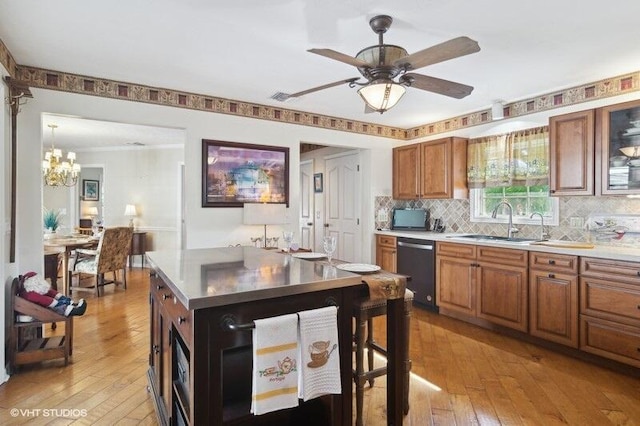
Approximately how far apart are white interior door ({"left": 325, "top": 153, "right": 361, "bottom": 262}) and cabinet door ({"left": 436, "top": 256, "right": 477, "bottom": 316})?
1.39m

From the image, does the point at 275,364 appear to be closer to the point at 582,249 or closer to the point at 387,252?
the point at 582,249

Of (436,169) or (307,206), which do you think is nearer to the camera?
(436,169)

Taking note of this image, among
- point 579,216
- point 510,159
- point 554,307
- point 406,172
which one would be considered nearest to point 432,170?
point 406,172

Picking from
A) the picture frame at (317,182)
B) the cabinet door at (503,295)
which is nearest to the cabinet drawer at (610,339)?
the cabinet door at (503,295)

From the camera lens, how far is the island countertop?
130 cm

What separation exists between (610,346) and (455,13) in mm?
2749

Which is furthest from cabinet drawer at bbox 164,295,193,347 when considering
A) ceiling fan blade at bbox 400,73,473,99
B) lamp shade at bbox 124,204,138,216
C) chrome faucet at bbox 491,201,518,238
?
lamp shade at bbox 124,204,138,216

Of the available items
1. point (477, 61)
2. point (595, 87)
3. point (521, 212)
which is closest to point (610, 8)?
point (477, 61)

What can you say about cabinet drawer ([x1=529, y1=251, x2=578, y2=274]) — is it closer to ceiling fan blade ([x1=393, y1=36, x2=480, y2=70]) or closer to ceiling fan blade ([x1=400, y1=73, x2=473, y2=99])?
ceiling fan blade ([x1=400, y1=73, x2=473, y2=99])

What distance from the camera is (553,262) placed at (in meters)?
3.10

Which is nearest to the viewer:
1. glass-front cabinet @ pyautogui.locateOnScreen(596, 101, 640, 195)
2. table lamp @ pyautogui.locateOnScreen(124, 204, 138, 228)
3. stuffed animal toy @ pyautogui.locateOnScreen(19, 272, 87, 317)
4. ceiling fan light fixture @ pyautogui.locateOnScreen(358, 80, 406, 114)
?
ceiling fan light fixture @ pyautogui.locateOnScreen(358, 80, 406, 114)

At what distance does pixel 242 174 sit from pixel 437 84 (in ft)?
8.12

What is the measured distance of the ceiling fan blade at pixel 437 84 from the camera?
2.20 metres

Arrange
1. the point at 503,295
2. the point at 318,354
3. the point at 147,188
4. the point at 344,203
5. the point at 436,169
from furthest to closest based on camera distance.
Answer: the point at 147,188 < the point at 344,203 < the point at 436,169 < the point at 503,295 < the point at 318,354
